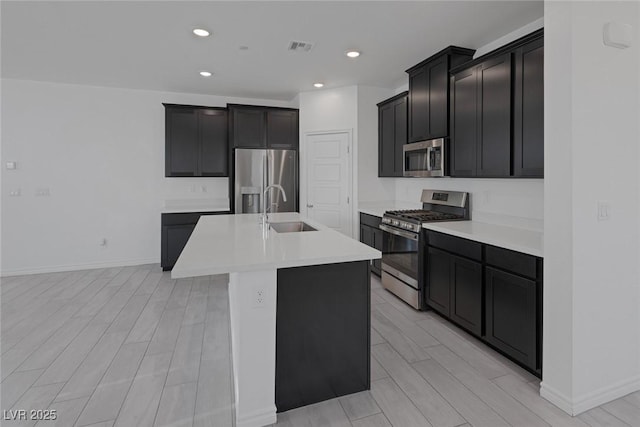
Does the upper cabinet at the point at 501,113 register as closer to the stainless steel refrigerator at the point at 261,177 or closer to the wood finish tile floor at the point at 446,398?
the wood finish tile floor at the point at 446,398

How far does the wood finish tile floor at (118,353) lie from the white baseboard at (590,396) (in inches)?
73.9

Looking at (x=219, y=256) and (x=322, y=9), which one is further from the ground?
(x=322, y=9)

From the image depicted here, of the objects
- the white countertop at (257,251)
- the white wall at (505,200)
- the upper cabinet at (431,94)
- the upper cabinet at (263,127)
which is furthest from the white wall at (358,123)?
the white countertop at (257,251)

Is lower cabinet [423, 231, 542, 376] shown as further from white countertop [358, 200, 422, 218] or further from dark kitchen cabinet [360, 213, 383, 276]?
white countertop [358, 200, 422, 218]

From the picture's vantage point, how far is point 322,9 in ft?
9.19

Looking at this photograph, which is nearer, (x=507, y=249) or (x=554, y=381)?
(x=554, y=381)

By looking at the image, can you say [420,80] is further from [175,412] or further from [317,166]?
[175,412]

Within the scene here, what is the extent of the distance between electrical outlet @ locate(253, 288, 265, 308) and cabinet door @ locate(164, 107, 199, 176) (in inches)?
159

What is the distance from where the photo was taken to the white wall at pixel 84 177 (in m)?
4.83

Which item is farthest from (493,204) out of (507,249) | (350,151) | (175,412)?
(175,412)

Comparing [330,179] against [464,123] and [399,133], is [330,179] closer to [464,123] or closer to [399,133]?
[399,133]

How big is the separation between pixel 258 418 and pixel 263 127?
4358 mm

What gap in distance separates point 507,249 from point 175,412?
2350 millimetres

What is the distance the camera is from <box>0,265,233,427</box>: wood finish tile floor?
2010 millimetres
